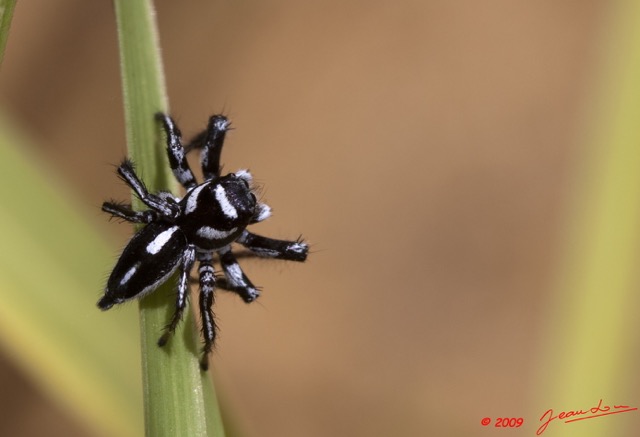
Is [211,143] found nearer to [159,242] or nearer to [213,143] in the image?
[213,143]

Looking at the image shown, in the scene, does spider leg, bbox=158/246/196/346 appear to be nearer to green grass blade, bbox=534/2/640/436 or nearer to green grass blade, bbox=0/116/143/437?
green grass blade, bbox=0/116/143/437

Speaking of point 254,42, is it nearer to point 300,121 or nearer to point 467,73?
point 300,121

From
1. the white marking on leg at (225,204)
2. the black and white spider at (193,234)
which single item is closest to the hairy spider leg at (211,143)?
the black and white spider at (193,234)

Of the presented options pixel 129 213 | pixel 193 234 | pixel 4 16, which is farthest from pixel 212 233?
pixel 4 16

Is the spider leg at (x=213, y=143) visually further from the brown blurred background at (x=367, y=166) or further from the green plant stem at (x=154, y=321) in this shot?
the brown blurred background at (x=367, y=166)

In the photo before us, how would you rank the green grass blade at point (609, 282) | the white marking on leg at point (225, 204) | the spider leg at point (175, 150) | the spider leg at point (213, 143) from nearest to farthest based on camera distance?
1. the spider leg at point (175, 150)
2. the white marking on leg at point (225, 204)
3. the spider leg at point (213, 143)
4. the green grass blade at point (609, 282)

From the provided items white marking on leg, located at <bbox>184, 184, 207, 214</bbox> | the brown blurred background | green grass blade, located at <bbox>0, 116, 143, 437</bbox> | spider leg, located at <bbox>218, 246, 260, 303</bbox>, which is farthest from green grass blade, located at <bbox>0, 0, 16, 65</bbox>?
the brown blurred background
